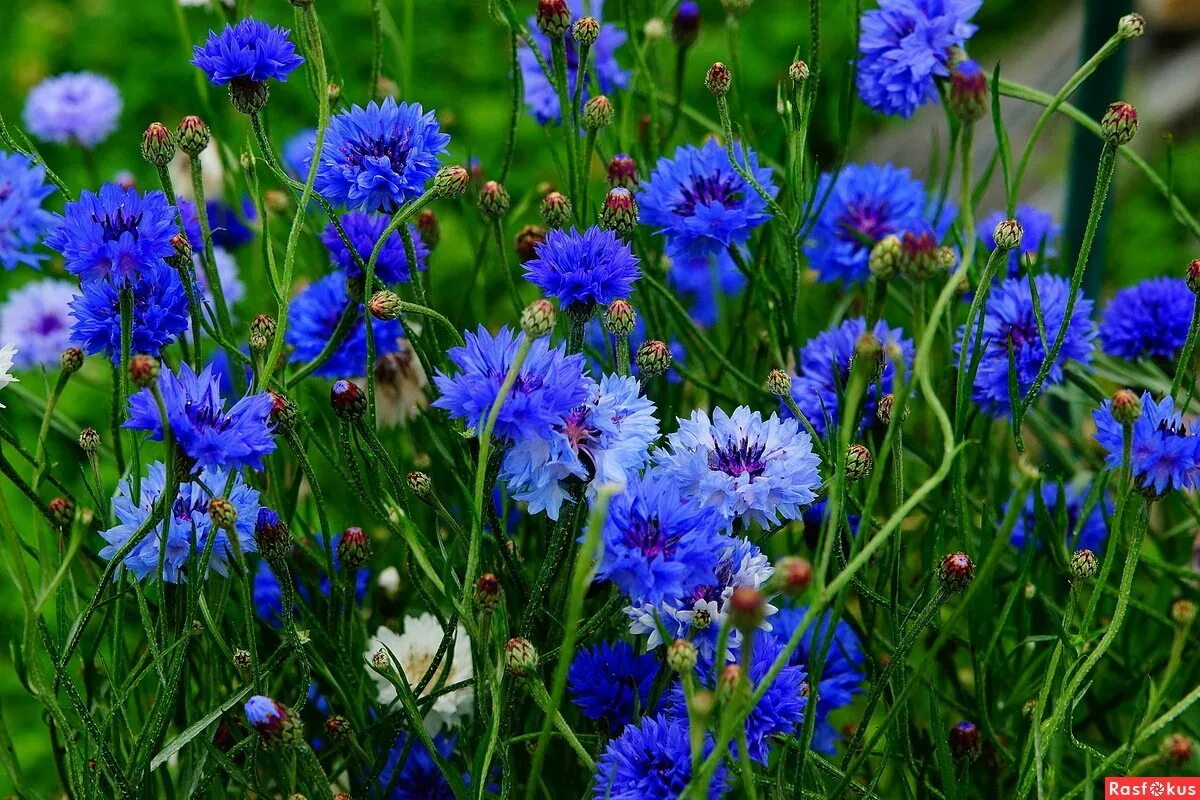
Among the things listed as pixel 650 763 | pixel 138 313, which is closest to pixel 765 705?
pixel 650 763

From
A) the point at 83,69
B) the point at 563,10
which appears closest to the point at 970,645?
the point at 563,10

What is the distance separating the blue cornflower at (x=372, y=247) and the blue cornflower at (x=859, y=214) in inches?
12.9

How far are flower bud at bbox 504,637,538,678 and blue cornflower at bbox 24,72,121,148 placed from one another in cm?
93

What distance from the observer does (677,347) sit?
108 centimetres

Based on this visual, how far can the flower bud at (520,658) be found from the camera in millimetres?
639

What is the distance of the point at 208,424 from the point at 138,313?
136 mm

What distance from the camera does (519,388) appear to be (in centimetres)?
65

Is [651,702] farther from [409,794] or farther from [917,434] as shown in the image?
[917,434]

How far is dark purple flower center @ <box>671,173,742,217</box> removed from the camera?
864 millimetres

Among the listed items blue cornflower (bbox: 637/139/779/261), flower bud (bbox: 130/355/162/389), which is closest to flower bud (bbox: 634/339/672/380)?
blue cornflower (bbox: 637/139/779/261)

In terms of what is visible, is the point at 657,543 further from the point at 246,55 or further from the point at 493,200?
the point at 246,55

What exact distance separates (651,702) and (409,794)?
215 mm

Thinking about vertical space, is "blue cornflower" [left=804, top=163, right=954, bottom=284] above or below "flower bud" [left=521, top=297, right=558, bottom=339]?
above

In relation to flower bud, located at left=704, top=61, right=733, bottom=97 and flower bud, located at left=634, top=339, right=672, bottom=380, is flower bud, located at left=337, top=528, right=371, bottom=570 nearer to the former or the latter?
flower bud, located at left=634, top=339, right=672, bottom=380
